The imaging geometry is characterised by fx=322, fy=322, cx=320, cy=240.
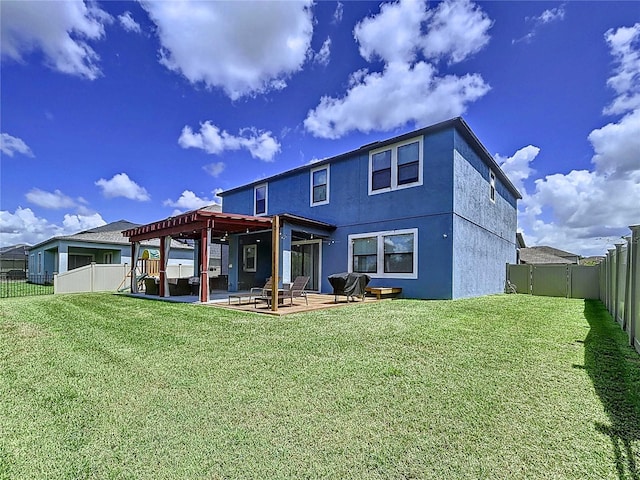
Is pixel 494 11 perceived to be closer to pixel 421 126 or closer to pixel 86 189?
pixel 421 126

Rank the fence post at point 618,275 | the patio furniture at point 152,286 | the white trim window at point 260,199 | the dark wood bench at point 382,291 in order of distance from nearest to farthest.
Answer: the fence post at point 618,275 < the dark wood bench at point 382,291 < the patio furniture at point 152,286 < the white trim window at point 260,199

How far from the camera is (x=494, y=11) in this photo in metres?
10.3

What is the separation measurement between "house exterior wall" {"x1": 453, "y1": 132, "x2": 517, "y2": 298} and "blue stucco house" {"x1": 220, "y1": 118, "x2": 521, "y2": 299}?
1.6 inches

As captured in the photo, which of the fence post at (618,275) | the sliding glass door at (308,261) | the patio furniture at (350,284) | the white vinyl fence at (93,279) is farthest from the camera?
the white vinyl fence at (93,279)

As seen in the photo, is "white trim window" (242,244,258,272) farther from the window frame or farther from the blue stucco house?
the window frame

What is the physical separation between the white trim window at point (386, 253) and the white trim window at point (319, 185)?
258 cm

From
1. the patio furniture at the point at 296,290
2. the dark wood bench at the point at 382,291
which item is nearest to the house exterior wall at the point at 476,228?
the dark wood bench at the point at 382,291

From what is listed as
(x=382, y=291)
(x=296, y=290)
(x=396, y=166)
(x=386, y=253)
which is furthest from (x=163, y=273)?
(x=396, y=166)

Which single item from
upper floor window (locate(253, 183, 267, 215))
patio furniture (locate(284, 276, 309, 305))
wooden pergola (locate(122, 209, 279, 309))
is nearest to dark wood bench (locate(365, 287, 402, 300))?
patio furniture (locate(284, 276, 309, 305))

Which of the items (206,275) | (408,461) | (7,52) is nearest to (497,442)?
(408,461)

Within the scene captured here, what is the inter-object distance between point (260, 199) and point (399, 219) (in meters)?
8.71

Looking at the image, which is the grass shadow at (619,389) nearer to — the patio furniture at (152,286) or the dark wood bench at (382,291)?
the dark wood bench at (382,291)

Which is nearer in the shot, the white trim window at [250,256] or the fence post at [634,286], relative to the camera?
the fence post at [634,286]

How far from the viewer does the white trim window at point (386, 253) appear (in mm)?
12039
